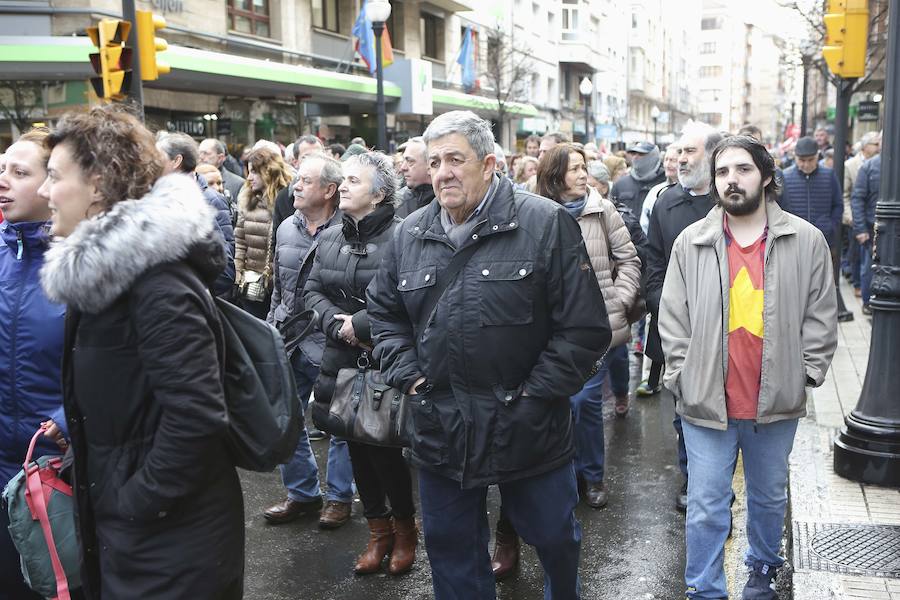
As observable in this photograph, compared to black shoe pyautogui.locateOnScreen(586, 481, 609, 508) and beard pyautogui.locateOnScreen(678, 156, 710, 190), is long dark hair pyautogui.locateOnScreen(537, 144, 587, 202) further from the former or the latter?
black shoe pyautogui.locateOnScreen(586, 481, 609, 508)

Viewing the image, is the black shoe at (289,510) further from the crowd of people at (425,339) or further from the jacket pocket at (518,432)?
the jacket pocket at (518,432)

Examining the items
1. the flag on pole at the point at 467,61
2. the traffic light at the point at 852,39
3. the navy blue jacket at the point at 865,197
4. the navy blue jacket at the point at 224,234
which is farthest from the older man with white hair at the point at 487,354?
the flag on pole at the point at 467,61

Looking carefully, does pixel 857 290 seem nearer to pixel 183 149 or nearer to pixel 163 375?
pixel 183 149

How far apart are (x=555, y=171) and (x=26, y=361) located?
3.22m

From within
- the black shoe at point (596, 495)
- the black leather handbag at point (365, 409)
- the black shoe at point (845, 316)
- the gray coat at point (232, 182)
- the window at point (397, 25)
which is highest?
the window at point (397, 25)

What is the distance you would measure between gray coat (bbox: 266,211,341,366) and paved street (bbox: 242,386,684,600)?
3.53 feet

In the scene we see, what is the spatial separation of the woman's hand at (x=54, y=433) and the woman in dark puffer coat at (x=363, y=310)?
179cm

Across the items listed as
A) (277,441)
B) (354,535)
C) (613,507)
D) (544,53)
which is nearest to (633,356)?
(613,507)

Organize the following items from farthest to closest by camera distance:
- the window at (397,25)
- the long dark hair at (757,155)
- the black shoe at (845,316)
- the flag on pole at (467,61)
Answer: the flag on pole at (467,61) → the window at (397,25) → the black shoe at (845,316) → the long dark hair at (757,155)

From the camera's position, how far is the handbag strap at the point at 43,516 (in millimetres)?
2863

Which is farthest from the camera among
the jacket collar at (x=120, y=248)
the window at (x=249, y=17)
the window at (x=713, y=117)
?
the window at (x=713, y=117)

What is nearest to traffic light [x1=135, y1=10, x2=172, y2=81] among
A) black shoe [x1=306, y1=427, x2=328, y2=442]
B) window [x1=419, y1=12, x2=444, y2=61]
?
black shoe [x1=306, y1=427, x2=328, y2=442]

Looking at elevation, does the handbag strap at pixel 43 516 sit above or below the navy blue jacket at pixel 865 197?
below

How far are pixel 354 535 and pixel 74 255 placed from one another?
10.5 ft
